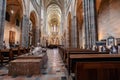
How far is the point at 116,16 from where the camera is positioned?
11336mm

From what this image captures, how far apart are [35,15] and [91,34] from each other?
15.8 m

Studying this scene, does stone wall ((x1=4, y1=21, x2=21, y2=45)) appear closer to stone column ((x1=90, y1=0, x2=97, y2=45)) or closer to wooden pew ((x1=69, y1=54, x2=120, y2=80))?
stone column ((x1=90, y1=0, x2=97, y2=45))

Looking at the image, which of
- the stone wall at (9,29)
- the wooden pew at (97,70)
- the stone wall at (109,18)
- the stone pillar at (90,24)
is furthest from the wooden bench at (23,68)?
the stone wall at (9,29)

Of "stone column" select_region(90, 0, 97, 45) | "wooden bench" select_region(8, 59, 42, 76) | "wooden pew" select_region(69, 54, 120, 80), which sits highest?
"stone column" select_region(90, 0, 97, 45)

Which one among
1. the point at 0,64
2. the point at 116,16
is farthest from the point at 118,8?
the point at 0,64

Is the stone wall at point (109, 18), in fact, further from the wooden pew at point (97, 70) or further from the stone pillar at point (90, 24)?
the wooden pew at point (97, 70)

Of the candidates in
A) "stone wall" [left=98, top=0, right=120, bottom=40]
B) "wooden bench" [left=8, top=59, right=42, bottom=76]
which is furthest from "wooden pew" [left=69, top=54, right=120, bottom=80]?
"stone wall" [left=98, top=0, right=120, bottom=40]

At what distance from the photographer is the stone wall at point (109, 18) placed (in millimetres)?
11239

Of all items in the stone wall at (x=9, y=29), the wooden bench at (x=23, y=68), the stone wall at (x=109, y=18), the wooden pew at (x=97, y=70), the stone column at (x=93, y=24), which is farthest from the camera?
the stone wall at (x=9, y=29)

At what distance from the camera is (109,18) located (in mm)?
12047

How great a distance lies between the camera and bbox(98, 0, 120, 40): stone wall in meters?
11.2

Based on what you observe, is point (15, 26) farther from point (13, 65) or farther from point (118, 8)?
point (13, 65)

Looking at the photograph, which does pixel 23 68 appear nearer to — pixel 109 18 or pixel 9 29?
pixel 109 18

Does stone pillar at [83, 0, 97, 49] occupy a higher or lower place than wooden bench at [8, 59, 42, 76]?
higher
